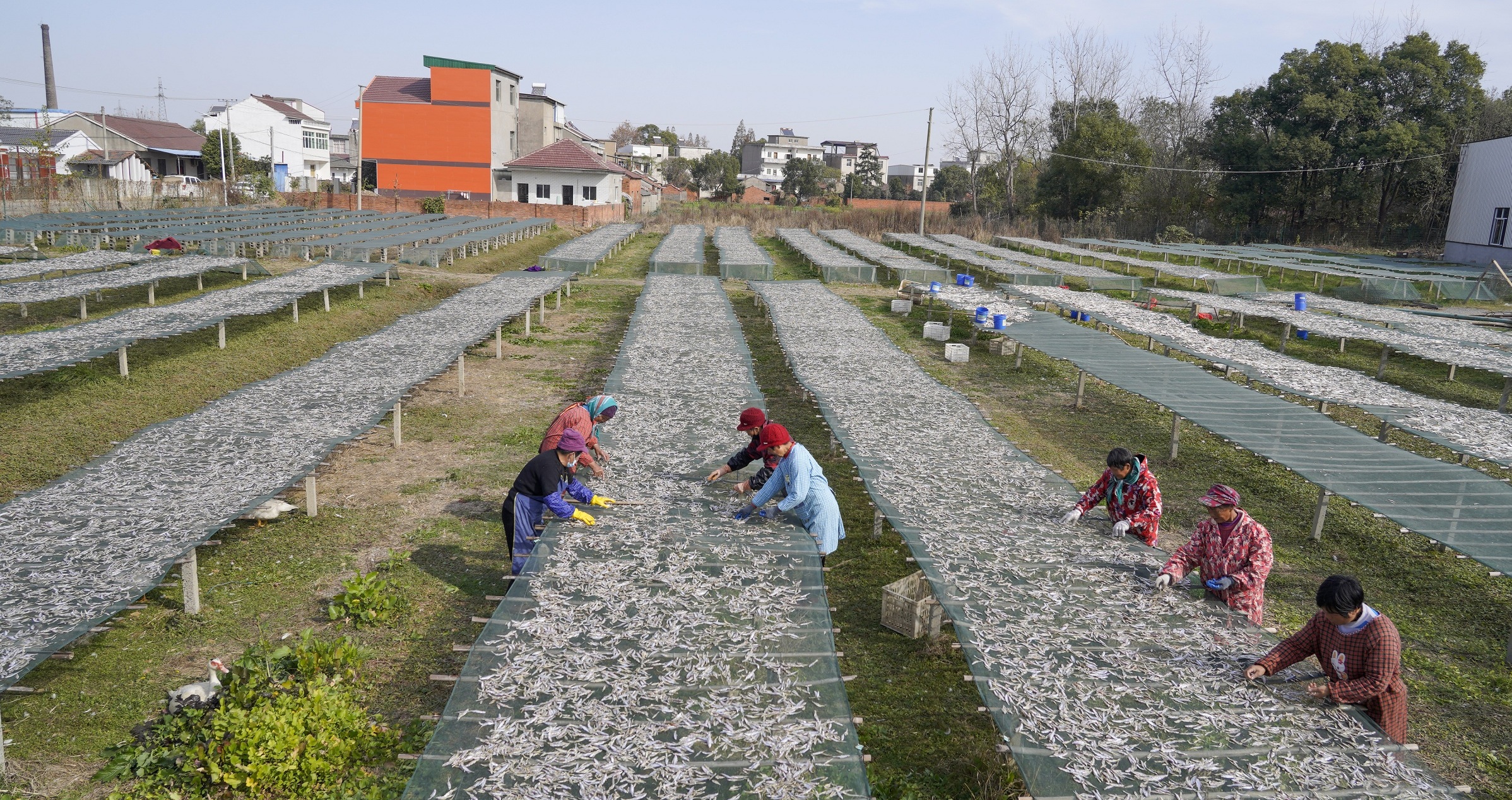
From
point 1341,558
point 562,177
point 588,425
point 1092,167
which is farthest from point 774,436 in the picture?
point 1092,167

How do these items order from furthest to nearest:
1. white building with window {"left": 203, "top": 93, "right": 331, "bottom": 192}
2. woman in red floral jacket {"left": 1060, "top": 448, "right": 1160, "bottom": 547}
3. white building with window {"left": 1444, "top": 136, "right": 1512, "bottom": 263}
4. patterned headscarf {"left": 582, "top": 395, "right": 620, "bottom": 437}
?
white building with window {"left": 203, "top": 93, "right": 331, "bottom": 192} → white building with window {"left": 1444, "top": 136, "right": 1512, "bottom": 263} → patterned headscarf {"left": 582, "top": 395, "right": 620, "bottom": 437} → woman in red floral jacket {"left": 1060, "top": 448, "right": 1160, "bottom": 547}

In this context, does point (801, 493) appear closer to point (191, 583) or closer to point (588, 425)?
point (588, 425)

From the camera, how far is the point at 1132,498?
7.95m

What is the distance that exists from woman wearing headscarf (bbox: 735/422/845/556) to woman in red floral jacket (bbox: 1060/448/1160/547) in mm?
2257

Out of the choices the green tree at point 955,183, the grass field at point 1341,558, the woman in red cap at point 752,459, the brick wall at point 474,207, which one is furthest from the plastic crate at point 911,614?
the green tree at point 955,183

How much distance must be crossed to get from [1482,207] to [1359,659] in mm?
40338

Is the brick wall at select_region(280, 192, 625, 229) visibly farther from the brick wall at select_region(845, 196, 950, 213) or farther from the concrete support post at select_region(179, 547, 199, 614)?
the concrete support post at select_region(179, 547, 199, 614)

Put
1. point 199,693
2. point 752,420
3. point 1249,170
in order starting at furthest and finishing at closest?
point 1249,170 < point 752,420 < point 199,693

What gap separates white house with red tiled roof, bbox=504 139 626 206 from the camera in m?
53.8

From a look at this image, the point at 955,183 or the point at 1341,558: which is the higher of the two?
the point at 955,183

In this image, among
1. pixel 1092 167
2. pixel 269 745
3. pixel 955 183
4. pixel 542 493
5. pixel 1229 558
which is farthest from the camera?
pixel 955 183

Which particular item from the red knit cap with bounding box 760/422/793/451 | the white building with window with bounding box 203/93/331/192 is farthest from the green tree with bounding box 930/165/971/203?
the red knit cap with bounding box 760/422/793/451

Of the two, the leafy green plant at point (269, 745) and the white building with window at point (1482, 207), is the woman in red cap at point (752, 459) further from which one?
the white building with window at point (1482, 207)

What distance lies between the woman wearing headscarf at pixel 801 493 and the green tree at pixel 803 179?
76.6 m
